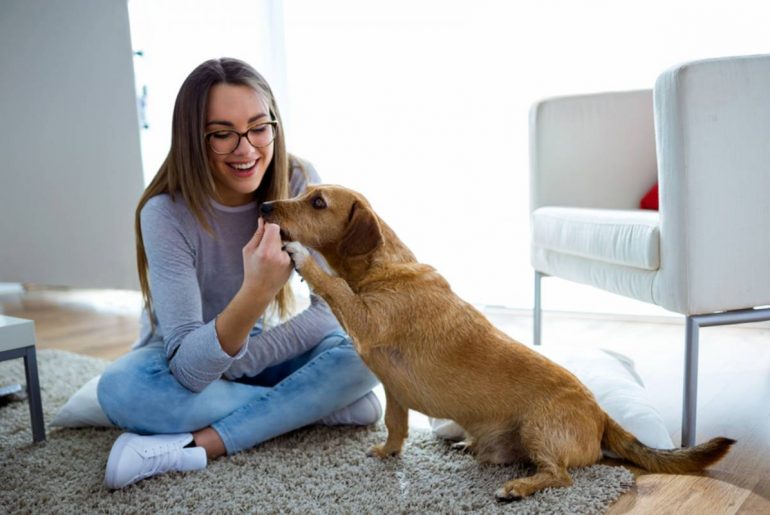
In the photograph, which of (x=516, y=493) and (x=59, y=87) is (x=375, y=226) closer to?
(x=516, y=493)

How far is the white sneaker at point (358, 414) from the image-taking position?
210cm

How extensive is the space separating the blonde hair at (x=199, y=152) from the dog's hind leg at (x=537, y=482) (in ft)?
3.12

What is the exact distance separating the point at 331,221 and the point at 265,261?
19 centimetres

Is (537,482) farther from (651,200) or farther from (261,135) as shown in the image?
(651,200)

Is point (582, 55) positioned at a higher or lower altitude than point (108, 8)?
lower

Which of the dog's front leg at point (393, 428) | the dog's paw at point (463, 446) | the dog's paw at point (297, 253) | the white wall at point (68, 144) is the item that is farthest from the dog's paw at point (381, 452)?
the white wall at point (68, 144)

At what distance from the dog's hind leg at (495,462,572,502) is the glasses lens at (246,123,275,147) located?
3.33 ft

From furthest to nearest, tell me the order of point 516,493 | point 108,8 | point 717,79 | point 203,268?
point 108,8 < point 203,268 < point 717,79 < point 516,493

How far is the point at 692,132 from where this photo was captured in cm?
186

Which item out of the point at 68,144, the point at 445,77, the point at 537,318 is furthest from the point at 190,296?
the point at 68,144

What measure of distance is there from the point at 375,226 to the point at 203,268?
1.90 feet

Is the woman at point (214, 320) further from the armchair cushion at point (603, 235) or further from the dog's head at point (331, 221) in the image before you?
the armchair cushion at point (603, 235)

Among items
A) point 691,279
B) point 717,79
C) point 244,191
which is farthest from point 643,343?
point 244,191

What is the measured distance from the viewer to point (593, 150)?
10.1 feet
